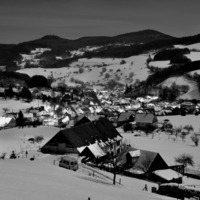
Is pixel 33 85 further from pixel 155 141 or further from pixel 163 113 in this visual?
pixel 155 141

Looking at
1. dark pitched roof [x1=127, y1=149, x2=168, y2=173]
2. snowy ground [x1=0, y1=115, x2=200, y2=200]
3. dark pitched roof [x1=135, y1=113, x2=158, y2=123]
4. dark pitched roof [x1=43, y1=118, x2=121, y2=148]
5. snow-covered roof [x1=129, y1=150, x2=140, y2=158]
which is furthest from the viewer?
dark pitched roof [x1=135, y1=113, x2=158, y2=123]

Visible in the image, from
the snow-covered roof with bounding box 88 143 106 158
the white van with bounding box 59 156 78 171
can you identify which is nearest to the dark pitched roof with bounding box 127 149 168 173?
the snow-covered roof with bounding box 88 143 106 158

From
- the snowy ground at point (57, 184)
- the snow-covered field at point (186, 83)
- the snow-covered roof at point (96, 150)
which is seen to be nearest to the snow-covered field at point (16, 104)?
the snow-covered field at point (186, 83)

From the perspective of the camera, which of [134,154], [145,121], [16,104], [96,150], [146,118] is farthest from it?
[16,104]

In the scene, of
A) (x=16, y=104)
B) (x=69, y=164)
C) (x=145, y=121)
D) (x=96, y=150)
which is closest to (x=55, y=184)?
(x=69, y=164)

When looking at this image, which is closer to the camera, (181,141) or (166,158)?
(166,158)

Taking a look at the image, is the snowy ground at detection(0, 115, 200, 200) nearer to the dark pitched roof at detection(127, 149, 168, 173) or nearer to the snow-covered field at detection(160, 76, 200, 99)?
the dark pitched roof at detection(127, 149, 168, 173)

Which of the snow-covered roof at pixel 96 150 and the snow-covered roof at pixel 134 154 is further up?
the snow-covered roof at pixel 134 154

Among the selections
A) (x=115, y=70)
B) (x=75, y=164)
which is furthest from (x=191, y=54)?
(x=75, y=164)

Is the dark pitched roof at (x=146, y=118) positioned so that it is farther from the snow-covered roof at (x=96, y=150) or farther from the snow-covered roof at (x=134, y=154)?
the snow-covered roof at (x=134, y=154)

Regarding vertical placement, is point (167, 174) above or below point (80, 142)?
below

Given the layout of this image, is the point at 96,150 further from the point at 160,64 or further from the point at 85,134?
the point at 160,64
